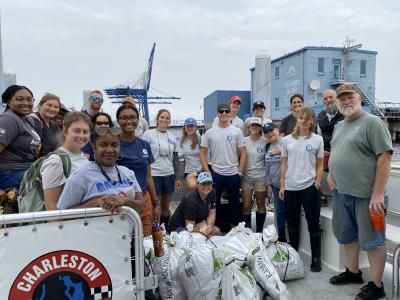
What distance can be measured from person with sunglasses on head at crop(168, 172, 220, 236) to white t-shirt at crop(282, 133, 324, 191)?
887 millimetres

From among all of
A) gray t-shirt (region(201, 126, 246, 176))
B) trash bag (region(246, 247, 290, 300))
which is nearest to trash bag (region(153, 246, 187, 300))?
trash bag (region(246, 247, 290, 300))

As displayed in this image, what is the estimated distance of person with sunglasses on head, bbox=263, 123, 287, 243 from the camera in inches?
170

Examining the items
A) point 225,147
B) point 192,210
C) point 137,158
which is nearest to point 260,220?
point 225,147

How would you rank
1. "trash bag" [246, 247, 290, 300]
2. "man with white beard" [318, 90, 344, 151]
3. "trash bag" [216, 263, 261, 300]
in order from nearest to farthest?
"trash bag" [216, 263, 261, 300], "trash bag" [246, 247, 290, 300], "man with white beard" [318, 90, 344, 151]

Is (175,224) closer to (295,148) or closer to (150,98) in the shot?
(295,148)

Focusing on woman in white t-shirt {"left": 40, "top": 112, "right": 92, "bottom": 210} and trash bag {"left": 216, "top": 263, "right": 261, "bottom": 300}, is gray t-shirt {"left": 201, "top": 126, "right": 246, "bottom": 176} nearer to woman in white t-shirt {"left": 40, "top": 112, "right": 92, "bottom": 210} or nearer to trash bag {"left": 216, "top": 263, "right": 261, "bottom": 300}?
trash bag {"left": 216, "top": 263, "right": 261, "bottom": 300}

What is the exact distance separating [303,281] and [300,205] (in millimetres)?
798

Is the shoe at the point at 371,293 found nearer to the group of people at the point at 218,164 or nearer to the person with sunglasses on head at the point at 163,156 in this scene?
the group of people at the point at 218,164

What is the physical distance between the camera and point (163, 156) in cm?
452

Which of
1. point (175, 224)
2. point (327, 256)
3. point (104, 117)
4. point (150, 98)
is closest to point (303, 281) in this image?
point (327, 256)

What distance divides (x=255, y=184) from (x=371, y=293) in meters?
1.97

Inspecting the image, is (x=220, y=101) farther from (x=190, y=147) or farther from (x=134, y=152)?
(x=134, y=152)

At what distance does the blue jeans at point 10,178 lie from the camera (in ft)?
9.40

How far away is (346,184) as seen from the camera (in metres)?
3.07
